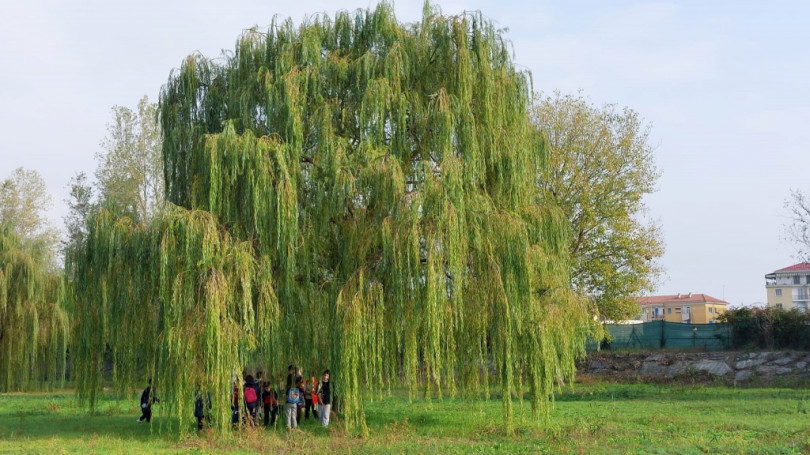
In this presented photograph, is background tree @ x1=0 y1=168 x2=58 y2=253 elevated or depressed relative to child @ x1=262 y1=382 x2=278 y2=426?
elevated

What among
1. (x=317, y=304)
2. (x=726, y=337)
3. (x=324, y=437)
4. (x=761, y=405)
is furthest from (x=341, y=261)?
(x=726, y=337)

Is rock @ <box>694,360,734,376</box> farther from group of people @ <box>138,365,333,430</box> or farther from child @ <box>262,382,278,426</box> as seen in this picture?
child @ <box>262,382,278,426</box>

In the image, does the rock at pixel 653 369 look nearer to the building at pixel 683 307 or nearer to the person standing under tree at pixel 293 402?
the person standing under tree at pixel 293 402

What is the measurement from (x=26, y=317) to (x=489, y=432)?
24.3 metres

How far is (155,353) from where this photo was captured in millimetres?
→ 17422

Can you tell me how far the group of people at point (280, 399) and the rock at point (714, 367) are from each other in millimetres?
20434

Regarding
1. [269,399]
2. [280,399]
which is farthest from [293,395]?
[280,399]

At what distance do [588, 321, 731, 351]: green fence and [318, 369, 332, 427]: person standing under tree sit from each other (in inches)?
791

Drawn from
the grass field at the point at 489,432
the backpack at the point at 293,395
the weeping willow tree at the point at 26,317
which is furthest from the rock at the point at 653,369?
the weeping willow tree at the point at 26,317

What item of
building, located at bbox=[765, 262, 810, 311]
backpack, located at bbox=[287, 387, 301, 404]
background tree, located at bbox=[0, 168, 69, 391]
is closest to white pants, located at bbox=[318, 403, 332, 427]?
backpack, located at bbox=[287, 387, 301, 404]

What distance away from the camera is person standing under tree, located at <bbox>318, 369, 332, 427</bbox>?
1898 cm

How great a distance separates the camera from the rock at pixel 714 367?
1325 inches

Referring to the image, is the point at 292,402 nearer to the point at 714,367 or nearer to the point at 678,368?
the point at 678,368

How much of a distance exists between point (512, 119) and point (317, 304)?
21.3 ft
